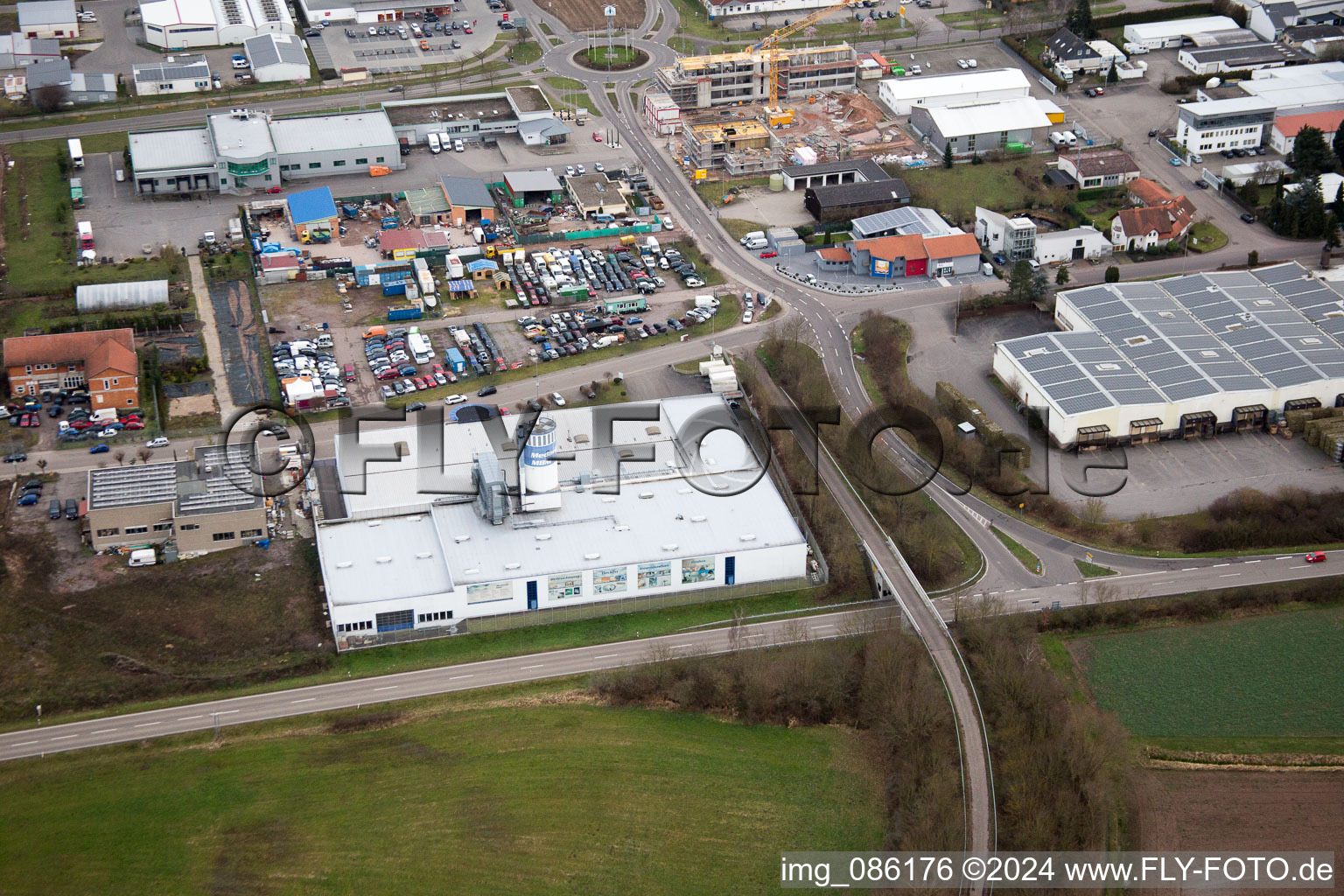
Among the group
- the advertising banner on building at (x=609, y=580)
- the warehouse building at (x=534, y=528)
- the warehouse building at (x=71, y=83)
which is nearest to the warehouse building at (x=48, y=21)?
the warehouse building at (x=71, y=83)

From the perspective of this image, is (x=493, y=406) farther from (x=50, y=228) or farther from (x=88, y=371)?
(x=50, y=228)

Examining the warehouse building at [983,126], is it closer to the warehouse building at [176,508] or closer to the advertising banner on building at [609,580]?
the advertising banner on building at [609,580]

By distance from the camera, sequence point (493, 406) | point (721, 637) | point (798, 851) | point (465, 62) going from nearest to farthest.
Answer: point (798, 851) < point (721, 637) < point (493, 406) < point (465, 62)

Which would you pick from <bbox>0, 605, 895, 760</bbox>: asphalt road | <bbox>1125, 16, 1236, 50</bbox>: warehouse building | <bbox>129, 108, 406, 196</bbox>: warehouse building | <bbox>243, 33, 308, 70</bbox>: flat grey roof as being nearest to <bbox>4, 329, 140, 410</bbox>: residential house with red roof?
<bbox>0, 605, 895, 760</bbox>: asphalt road

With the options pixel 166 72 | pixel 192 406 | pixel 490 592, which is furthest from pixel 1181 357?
pixel 166 72

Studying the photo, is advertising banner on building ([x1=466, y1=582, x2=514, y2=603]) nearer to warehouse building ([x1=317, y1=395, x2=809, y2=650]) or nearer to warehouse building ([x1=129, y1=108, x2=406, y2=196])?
warehouse building ([x1=317, y1=395, x2=809, y2=650])

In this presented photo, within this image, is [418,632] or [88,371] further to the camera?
[88,371]

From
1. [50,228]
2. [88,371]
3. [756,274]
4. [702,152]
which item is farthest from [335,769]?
[702,152]

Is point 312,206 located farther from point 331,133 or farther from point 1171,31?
point 1171,31
